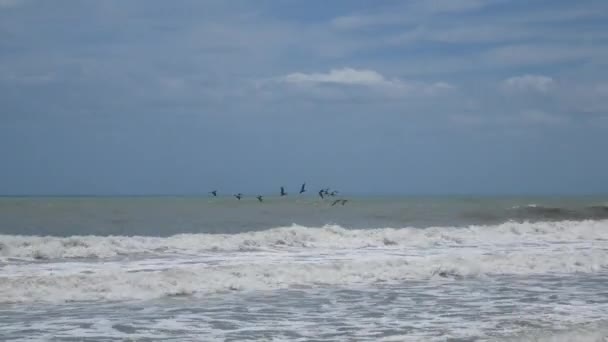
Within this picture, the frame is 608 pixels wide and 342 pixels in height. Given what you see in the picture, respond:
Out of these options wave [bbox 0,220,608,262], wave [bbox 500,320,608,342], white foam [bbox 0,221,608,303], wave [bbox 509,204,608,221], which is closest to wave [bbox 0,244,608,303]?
white foam [bbox 0,221,608,303]

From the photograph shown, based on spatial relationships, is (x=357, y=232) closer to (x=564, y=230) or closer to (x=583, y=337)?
(x=564, y=230)

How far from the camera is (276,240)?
77.7ft

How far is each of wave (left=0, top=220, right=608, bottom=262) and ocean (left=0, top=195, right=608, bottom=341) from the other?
70 mm

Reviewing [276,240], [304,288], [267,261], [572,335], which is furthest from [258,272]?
[276,240]

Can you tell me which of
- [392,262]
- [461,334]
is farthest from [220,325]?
[392,262]

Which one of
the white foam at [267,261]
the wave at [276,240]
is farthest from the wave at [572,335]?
the wave at [276,240]

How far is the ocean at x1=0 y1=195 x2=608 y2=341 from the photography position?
10156 mm

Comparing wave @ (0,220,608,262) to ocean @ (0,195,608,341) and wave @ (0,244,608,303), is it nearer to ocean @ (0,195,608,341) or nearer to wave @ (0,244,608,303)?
ocean @ (0,195,608,341)

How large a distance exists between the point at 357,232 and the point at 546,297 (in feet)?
47.2

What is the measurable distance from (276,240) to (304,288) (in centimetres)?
906

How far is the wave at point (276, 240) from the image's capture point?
19.6 m

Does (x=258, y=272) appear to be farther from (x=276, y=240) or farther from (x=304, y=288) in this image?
(x=276, y=240)

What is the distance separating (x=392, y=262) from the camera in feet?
58.5

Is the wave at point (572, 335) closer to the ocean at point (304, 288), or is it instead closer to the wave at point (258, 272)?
→ the ocean at point (304, 288)
